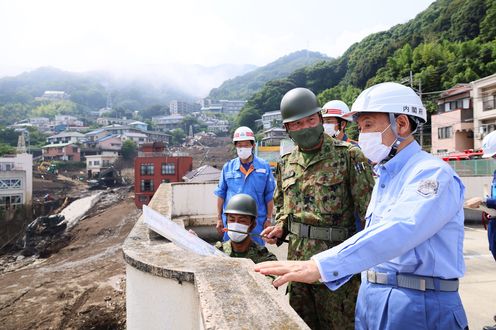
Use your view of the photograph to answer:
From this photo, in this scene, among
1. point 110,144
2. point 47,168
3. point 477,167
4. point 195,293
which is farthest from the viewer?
point 110,144

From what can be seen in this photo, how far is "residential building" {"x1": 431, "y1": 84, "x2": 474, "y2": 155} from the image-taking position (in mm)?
28469

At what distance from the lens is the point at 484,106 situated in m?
27.1

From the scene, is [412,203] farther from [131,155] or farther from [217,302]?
[131,155]

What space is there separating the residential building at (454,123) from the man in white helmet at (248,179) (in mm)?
26681

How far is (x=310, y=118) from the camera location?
285cm

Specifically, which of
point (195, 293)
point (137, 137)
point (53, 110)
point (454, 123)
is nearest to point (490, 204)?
point (195, 293)

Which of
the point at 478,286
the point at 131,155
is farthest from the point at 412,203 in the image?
the point at 131,155

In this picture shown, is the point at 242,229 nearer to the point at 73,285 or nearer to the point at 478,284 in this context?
the point at 478,284

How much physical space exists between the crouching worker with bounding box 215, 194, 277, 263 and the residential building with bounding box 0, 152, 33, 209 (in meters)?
43.5

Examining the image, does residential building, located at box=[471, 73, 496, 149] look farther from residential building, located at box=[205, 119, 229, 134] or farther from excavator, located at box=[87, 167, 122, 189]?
residential building, located at box=[205, 119, 229, 134]

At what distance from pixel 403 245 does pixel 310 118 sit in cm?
152

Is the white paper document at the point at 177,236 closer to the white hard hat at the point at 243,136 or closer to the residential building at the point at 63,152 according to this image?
the white hard hat at the point at 243,136

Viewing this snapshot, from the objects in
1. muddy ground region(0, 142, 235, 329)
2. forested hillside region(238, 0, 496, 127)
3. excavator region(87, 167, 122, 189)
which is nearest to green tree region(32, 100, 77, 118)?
excavator region(87, 167, 122, 189)

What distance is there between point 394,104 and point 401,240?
0.69 metres
